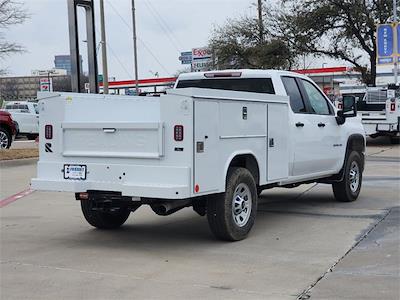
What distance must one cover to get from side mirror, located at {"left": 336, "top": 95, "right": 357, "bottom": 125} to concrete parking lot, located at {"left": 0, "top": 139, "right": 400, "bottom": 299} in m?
1.45

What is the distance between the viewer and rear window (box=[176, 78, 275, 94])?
8.24 metres

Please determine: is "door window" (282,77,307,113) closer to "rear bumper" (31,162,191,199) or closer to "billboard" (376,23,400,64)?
"rear bumper" (31,162,191,199)

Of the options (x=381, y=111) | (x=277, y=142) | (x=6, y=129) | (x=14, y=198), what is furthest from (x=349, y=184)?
(x=381, y=111)

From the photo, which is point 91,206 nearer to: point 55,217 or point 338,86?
point 55,217

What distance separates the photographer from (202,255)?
650 cm

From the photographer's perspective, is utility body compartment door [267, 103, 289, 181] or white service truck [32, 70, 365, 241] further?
utility body compartment door [267, 103, 289, 181]

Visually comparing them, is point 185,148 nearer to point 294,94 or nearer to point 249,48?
point 294,94

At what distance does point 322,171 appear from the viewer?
9180 millimetres

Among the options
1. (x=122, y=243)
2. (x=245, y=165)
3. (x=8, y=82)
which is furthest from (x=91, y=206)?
(x=8, y=82)

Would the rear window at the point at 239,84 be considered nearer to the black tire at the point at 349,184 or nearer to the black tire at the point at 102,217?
the black tire at the point at 102,217

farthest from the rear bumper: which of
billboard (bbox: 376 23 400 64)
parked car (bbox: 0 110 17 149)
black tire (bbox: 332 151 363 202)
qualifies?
billboard (bbox: 376 23 400 64)

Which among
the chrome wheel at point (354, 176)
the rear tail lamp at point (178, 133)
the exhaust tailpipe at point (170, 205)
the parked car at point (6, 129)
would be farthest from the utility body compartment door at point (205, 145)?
the parked car at point (6, 129)

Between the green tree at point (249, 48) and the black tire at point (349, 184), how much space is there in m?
24.9

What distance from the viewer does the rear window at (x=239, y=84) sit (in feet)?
27.0
